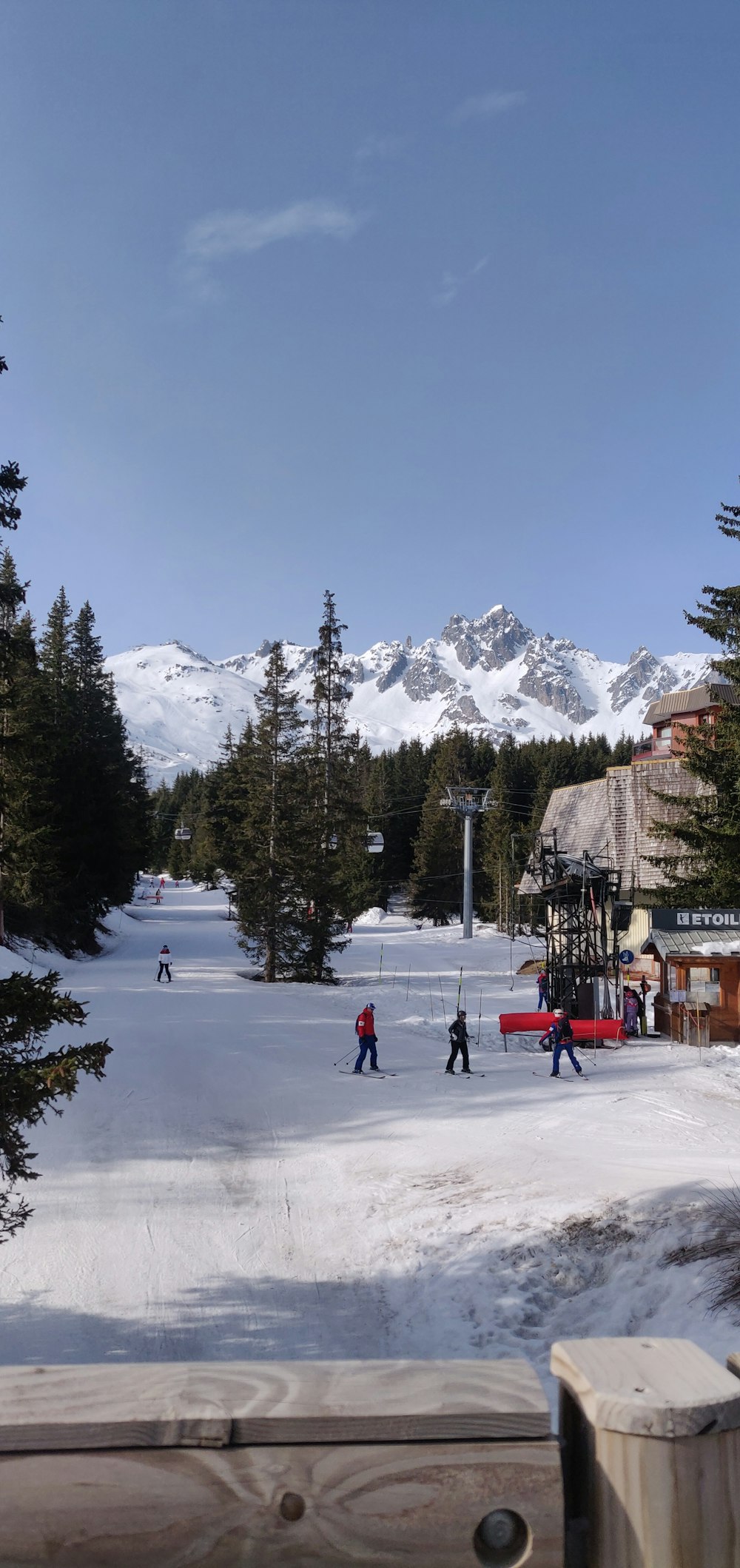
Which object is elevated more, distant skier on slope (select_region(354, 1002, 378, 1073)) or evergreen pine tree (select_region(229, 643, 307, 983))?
evergreen pine tree (select_region(229, 643, 307, 983))

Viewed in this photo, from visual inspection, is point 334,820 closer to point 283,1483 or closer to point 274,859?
point 274,859

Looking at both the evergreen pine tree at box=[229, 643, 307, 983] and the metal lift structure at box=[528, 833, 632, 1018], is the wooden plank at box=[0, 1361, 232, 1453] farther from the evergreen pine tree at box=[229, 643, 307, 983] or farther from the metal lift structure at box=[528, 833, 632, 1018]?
the evergreen pine tree at box=[229, 643, 307, 983]

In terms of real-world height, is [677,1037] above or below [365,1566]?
below

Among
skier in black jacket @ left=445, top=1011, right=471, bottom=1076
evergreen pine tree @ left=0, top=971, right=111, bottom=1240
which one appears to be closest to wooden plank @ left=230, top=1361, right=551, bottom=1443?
evergreen pine tree @ left=0, top=971, right=111, bottom=1240

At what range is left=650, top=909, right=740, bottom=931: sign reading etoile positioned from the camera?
24969 mm

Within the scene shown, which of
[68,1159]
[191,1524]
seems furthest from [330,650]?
[191,1524]

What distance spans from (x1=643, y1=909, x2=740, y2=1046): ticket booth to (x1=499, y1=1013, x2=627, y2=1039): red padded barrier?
1.89 meters

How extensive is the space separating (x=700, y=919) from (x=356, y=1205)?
1539 centimetres

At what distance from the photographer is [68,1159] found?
1484 cm

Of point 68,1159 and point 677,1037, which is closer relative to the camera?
point 68,1159

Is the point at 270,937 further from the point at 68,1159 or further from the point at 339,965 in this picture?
the point at 68,1159

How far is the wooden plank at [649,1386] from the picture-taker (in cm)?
134

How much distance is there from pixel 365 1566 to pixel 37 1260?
462 inches

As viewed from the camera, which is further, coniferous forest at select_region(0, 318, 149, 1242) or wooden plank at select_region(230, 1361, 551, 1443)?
coniferous forest at select_region(0, 318, 149, 1242)
